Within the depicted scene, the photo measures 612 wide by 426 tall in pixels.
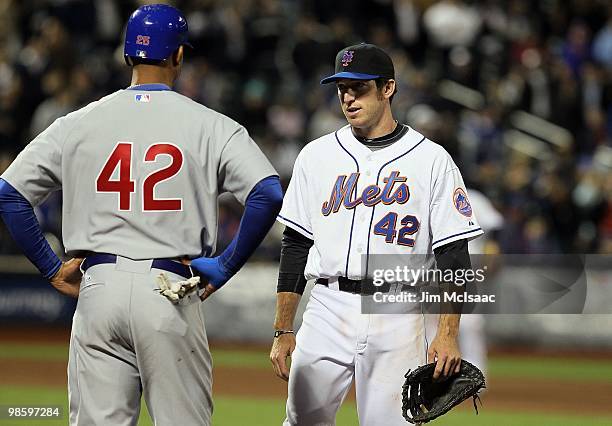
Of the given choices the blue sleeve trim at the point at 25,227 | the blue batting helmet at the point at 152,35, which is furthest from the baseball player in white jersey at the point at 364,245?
the blue sleeve trim at the point at 25,227

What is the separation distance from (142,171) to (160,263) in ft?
1.26

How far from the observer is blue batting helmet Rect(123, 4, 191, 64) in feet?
15.4

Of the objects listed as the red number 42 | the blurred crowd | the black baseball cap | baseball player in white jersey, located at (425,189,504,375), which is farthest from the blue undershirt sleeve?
the blurred crowd

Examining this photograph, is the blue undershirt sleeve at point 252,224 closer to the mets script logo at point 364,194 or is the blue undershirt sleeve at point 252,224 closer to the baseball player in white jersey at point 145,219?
the baseball player in white jersey at point 145,219

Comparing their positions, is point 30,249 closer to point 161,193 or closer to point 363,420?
point 161,193

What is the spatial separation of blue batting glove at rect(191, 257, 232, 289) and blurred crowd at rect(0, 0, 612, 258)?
9676 mm

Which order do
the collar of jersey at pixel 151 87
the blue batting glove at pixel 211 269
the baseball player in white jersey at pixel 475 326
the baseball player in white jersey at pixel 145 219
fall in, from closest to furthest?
the baseball player in white jersey at pixel 145 219, the blue batting glove at pixel 211 269, the collar of jersey at pixel 151 87, the baseball player in white jersey at pixel 475 326

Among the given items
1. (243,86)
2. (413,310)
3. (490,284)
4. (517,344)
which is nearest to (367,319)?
(413,310)

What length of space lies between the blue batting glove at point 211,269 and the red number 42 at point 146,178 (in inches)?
9.7

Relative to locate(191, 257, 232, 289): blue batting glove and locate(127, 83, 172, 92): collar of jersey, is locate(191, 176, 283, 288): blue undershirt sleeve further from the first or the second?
locate(127, 83, 172, 92): collar of jersey

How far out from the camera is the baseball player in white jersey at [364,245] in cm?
509

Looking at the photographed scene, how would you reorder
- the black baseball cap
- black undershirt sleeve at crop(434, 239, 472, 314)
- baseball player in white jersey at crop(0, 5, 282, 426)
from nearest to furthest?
baseball player in white jersey at crop(0, 5, 282, 426) < black undershirt sleeve at crop(434, 239, 472, 314) < the black baseball cap

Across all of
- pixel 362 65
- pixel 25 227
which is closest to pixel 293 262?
pixel 362 65

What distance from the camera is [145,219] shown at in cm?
457
